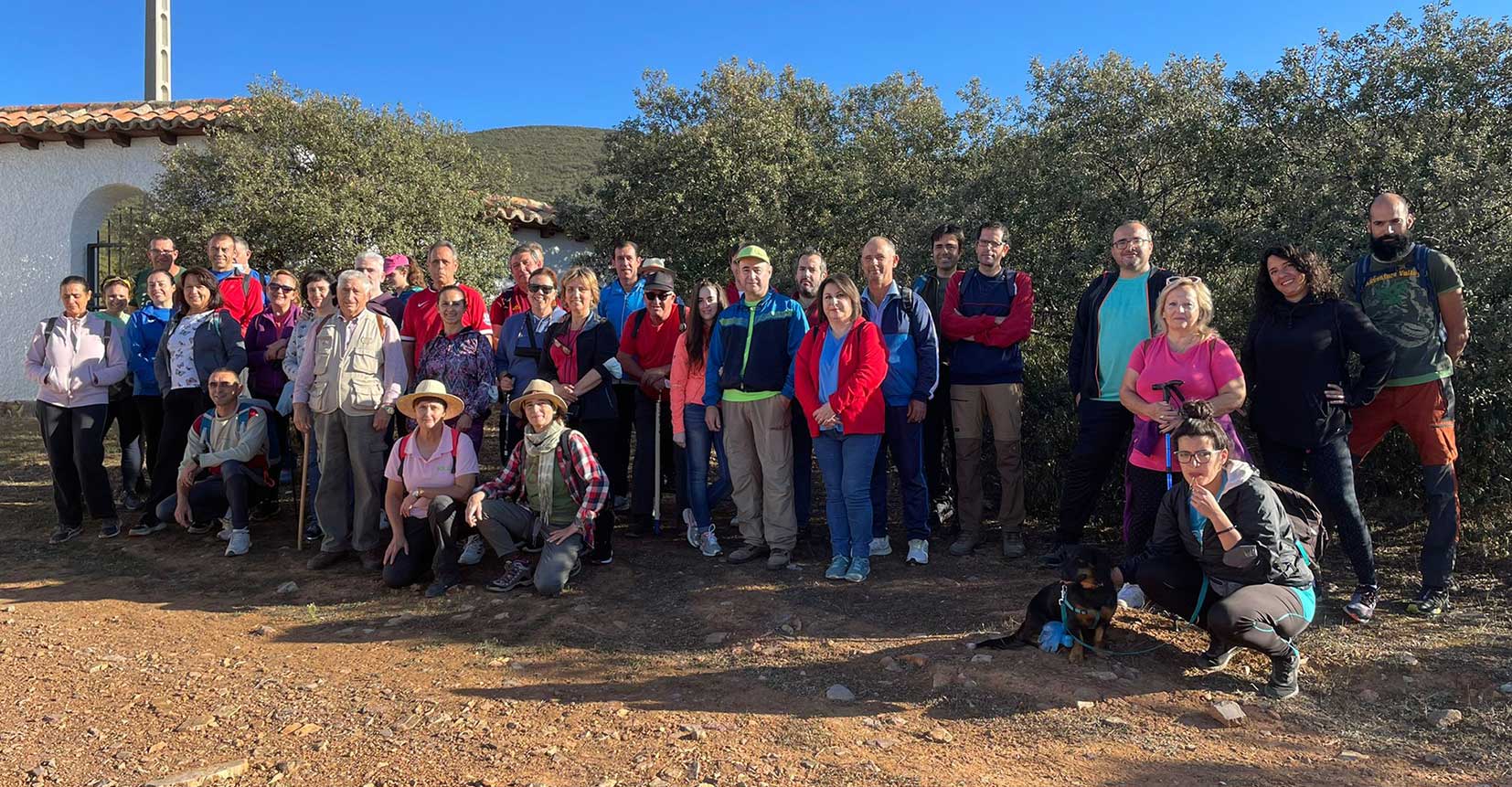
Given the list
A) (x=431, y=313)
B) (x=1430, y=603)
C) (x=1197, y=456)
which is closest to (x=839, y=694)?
(x=1197, y=456)

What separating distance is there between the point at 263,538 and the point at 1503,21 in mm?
8912

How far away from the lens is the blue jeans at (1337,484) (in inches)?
181

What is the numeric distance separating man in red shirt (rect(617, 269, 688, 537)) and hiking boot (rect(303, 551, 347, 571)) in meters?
1.81

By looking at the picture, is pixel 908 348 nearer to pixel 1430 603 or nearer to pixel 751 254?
pixel 751 254

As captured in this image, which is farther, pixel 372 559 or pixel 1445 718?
pixel 372 559

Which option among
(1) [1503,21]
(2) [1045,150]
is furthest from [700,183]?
(1) [1503,21]

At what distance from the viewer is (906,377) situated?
18.7ft

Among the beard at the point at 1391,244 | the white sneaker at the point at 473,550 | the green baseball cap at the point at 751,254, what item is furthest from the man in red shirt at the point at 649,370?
the beard at the point at 1391,244

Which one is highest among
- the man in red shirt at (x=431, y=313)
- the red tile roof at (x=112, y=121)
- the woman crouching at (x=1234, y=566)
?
the red tile roof at (x=112, y=121)

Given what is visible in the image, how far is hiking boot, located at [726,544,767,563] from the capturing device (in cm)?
590

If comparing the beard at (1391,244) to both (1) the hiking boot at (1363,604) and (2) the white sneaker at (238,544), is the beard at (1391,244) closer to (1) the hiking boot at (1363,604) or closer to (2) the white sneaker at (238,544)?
(1) the hiking boot at (1363,604)

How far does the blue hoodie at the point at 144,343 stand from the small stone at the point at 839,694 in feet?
19.1

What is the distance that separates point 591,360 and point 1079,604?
3276mm

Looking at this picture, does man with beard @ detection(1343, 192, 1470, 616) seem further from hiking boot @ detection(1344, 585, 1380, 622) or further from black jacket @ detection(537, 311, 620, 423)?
black jacket @ detection(537, 311, 620, 423)
